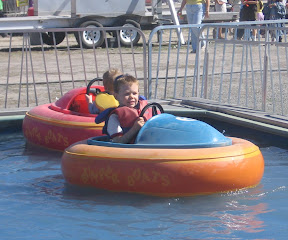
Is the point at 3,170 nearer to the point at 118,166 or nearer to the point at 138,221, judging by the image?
the point at 118,166

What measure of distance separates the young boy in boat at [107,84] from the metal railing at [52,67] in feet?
5.18

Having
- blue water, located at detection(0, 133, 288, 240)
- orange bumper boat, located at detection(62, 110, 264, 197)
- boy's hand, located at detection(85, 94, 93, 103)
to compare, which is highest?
boy's hand, located at detection(85, 94, 93, 103)

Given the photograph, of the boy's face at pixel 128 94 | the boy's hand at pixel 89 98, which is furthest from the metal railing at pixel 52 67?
the boy's face at pixel 128 94

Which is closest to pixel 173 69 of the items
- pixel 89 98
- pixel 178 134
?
pixel 89 98

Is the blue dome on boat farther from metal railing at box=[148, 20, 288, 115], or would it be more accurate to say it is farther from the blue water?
metal railing at box=[148, 20, 288, 115]

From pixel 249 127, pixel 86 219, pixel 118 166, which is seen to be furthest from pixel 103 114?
pixel 249 127

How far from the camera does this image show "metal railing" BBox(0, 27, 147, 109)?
9359 millimetres

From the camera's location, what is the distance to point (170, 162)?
18.5 feet

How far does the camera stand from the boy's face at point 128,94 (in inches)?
240

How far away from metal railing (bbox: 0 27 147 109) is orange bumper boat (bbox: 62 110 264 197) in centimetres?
323

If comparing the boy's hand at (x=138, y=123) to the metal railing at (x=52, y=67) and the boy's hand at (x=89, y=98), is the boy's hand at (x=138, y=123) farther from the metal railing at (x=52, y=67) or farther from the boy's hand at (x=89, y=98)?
the metal railing at (x=52, y=67)

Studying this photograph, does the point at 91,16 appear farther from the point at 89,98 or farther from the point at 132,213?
the point at 132,213

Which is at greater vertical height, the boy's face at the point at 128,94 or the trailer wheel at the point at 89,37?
the trailer wheel at the point at 89,37

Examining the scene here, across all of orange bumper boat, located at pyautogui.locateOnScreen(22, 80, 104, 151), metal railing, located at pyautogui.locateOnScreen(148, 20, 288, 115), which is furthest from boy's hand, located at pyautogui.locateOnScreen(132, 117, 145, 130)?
metal railing, located at pyautogui.locateOnScreen(148, 20, 288, 115)
